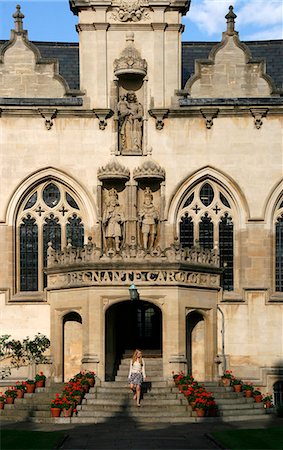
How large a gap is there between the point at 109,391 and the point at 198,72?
44.1 feet

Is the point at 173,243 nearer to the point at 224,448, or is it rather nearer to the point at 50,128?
the point at 50,128

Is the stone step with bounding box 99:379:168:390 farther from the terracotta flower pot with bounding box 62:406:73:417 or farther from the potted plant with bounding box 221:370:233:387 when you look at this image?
the terracotta flower pot with bounding box 62:406:73:417

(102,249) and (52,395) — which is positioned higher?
(102,249)


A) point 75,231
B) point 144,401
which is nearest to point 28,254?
point 75,231

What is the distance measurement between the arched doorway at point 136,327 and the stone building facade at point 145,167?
46 millimetres

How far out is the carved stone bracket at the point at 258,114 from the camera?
4294cm

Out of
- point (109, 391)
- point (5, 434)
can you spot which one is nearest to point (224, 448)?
point (5, 434)

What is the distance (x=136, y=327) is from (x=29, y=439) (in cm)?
1377

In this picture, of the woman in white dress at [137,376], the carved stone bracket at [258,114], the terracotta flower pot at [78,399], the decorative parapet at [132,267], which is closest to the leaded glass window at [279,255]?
the carved stone bracket at [258,114]

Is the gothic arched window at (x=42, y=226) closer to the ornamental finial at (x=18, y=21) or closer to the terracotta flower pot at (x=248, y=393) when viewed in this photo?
the ornamental finial at (x=18, y=21)

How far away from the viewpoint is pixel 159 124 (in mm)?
43000

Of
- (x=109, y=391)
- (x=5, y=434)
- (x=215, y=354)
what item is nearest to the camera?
(x=5, y=434)

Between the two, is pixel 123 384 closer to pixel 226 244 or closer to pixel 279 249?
pixel 226 244

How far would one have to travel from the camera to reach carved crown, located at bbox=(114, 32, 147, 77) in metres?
42.4
